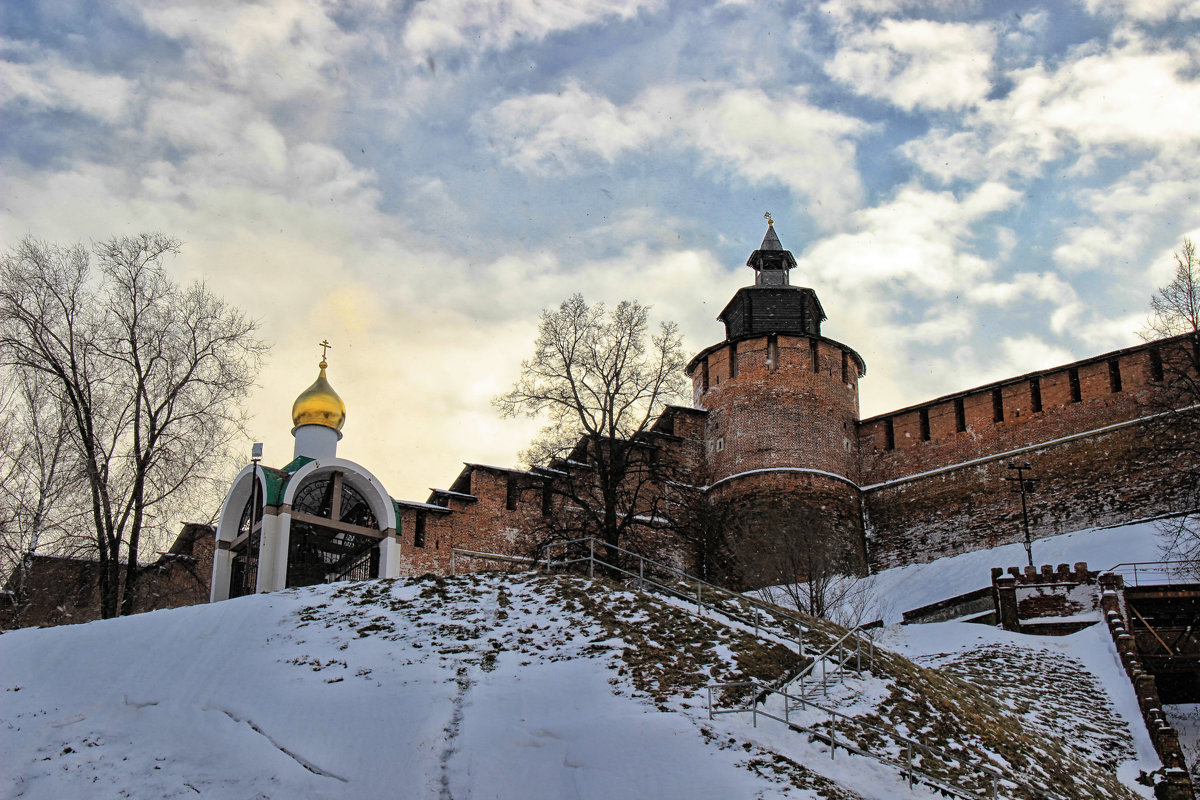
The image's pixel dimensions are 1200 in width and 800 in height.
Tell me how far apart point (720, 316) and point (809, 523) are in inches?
304

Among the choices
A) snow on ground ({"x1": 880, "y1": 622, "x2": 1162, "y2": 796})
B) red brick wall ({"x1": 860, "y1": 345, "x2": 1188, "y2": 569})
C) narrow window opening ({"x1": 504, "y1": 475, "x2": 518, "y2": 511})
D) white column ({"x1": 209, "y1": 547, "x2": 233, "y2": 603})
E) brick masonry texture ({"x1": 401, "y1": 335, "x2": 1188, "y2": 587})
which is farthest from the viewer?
narrow window opening ({"x1": 504, "y1": 475, "x2": 518, "y2": 511})

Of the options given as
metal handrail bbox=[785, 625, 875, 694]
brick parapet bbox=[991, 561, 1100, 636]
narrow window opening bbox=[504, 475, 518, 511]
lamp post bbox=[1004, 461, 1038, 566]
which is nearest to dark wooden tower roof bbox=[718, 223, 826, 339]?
lamp post bbox=[1004, 461, 1038, 566]

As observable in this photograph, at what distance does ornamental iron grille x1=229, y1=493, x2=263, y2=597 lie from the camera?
59.4 ft

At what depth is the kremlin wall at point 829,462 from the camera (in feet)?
85.6

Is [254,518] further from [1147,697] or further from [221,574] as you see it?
[1147,697]

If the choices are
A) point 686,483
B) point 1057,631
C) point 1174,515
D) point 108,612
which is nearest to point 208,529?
point 108,612

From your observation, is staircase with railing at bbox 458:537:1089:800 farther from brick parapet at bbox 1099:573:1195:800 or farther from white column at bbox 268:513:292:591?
white column at bbox 268:513:292:591

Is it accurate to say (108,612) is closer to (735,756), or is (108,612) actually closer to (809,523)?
(735,756)

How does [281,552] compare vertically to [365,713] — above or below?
above

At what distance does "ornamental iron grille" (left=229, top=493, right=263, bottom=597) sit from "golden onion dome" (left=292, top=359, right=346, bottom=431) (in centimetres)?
319

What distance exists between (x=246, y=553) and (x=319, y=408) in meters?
4.18

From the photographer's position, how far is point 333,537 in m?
20.5

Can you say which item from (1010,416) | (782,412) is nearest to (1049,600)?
(1010,416)

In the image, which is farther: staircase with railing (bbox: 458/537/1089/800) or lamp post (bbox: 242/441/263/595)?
A: lamp post (bbox: 242/441/263/595)
